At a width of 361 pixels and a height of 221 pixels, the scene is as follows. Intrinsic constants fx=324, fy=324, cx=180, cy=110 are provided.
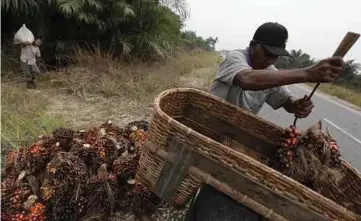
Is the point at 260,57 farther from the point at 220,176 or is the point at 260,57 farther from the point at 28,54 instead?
the point at 28,54

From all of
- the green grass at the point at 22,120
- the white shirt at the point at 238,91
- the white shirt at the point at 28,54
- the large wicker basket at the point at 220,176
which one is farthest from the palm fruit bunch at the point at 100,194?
the white shirt at the point at 28,54

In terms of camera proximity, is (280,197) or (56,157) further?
(56,157)

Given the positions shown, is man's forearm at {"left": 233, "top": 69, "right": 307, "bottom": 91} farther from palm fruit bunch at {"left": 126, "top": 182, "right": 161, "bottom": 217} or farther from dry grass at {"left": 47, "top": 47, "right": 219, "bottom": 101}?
dry grass at {"left": 47, "top": 47, "right": 219, "bottom": 101}

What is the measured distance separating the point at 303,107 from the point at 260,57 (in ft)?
1.45

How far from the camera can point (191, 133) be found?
124cm

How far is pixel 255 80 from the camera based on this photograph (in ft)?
5.19

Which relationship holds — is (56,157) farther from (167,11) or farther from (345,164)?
(167,11)

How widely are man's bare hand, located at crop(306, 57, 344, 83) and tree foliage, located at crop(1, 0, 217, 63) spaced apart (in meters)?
6.03

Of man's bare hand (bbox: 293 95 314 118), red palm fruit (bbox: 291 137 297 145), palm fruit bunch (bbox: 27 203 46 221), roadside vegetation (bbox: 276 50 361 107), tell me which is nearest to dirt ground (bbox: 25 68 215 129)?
palm fruit bunch (bbox: 27 203 46 221)

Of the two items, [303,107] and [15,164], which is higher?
[303,107]

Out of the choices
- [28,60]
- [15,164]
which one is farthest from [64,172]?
[28,60]

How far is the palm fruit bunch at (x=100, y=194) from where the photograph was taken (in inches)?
81.2

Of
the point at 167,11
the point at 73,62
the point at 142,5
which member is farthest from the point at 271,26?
the point at 167,11

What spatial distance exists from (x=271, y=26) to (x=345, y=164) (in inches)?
33.2
